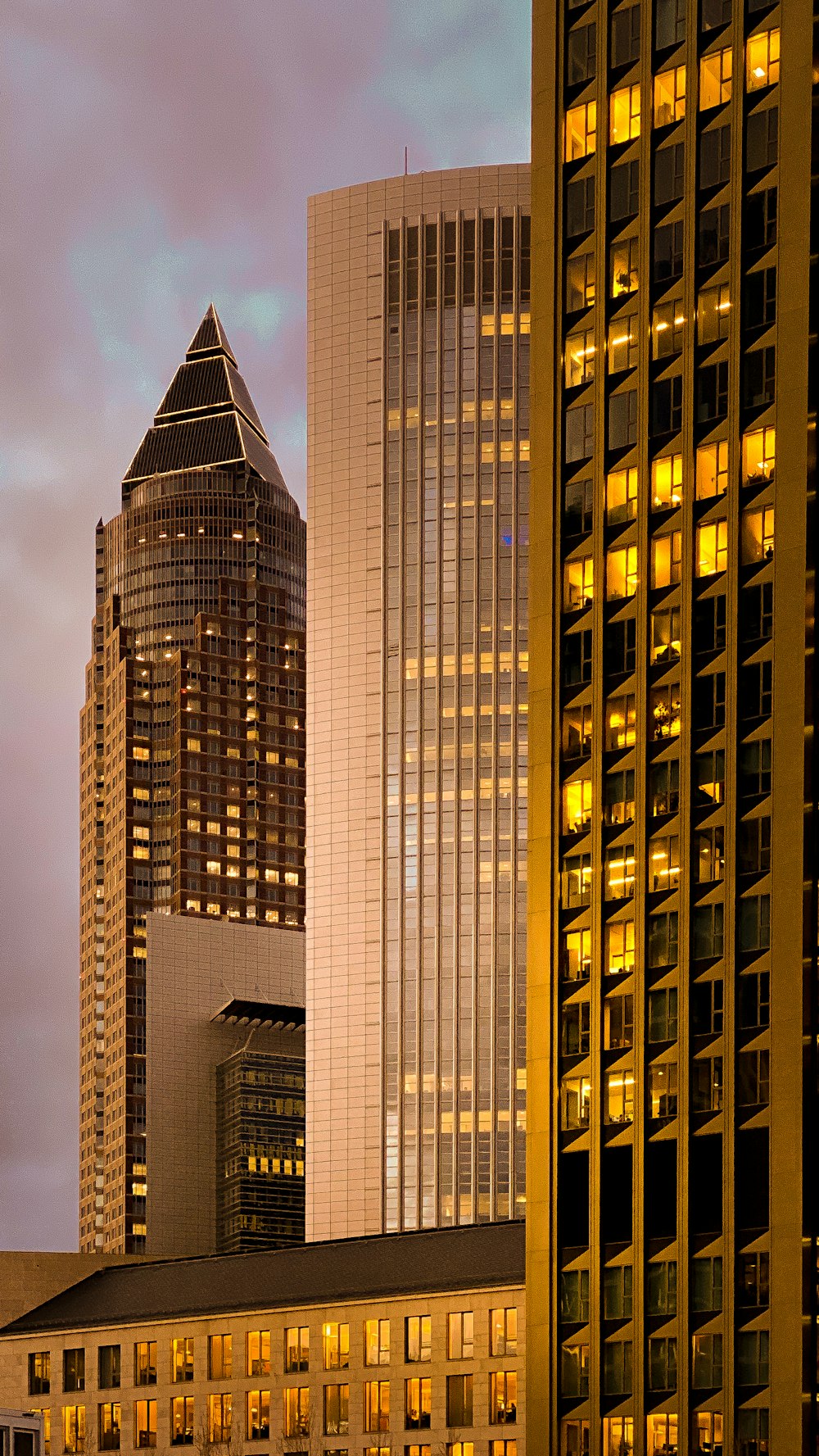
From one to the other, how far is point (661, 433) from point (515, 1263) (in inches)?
2430

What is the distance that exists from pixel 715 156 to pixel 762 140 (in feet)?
10.1

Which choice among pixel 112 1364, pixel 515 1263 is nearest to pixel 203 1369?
pixel 112 1364

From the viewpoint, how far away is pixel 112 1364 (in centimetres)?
17212

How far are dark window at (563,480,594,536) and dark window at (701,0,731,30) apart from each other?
27.2m

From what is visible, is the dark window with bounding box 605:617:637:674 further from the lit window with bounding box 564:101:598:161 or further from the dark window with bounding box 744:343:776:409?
the lit window with bounding box 564:101:598:161

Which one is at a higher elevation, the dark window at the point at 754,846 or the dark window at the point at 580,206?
the dark window at the point at 580,206

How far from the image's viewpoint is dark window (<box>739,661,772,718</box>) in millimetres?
124000

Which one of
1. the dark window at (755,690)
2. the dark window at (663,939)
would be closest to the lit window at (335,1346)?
the dark window at (663,939)

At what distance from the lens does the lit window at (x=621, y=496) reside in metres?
132

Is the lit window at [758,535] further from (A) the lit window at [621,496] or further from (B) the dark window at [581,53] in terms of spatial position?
(B) the dark window at [581,53]

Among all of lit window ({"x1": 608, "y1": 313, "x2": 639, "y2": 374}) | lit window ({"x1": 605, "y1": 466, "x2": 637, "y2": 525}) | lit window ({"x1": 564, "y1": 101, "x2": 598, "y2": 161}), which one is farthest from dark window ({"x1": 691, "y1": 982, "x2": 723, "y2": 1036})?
lit window ({"x1": 564, "y1": 101, "x2": 598, "y2": 161})

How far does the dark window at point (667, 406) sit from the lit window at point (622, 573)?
7105mm

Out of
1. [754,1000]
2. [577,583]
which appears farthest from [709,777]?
[577,583]

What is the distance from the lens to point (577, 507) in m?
135
